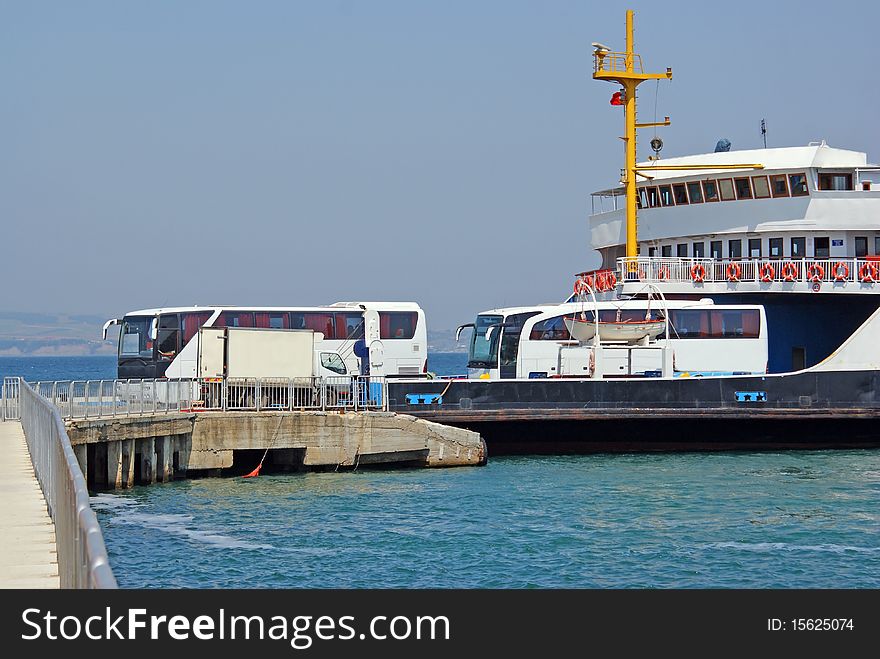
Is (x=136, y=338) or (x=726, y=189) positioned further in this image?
(x=726, y=189)

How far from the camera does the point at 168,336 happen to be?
3080cm

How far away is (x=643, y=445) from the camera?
29656mm

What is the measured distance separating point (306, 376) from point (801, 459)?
38.9ft

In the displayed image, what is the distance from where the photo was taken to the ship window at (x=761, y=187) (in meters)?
33.4

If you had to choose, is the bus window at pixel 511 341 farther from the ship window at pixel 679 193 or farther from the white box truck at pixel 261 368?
the ship window at pixel 679 193

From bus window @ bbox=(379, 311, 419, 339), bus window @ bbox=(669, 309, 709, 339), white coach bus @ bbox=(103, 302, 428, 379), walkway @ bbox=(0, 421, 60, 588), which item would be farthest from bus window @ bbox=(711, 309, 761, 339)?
walkway @ bbox=(0, 421, 60, 588)

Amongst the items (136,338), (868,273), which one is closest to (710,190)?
(868,273)

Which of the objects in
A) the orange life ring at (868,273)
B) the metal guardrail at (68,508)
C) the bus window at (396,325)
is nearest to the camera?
the metal guardrail at (68,508)

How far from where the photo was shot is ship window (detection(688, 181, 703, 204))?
34688 millimetres

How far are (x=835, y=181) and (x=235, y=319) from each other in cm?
1665

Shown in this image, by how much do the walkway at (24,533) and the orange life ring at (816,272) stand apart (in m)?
21.3

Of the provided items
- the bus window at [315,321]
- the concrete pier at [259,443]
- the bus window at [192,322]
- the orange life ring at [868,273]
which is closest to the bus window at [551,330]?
the concrete pier at [259,443]

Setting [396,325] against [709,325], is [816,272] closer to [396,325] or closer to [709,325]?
[709,325]
